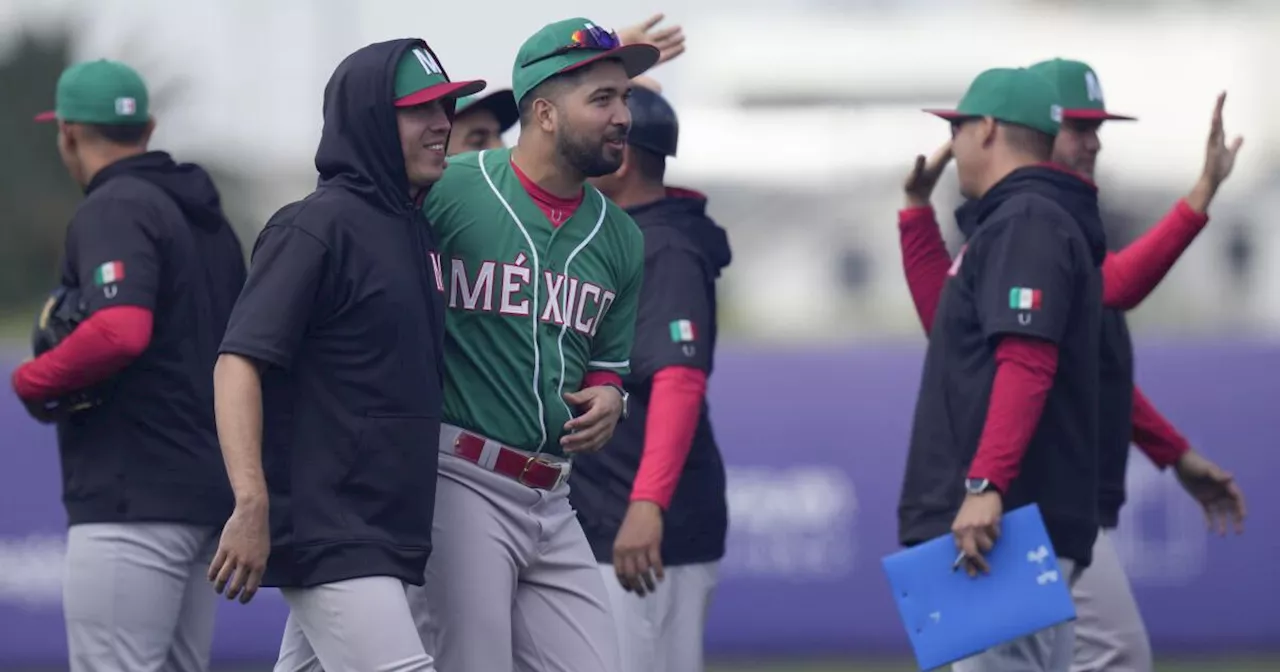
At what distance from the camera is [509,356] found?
5.21m

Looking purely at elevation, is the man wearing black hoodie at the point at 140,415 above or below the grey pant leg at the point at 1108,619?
above

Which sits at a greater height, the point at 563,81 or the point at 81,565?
the point at 563,81

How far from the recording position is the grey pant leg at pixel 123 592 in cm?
610

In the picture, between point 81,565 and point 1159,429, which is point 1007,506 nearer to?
point 1159,429

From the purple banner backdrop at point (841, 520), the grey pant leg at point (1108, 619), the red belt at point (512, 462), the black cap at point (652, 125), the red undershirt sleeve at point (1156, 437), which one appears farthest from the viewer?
the purple banner backdrop at point (841, 520)

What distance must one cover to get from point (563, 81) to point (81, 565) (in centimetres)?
212

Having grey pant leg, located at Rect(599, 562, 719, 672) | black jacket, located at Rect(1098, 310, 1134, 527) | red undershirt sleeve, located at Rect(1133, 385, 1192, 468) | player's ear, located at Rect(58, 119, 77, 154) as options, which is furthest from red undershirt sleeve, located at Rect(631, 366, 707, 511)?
player's ear, located at Rect(58, 119, 77, 154)

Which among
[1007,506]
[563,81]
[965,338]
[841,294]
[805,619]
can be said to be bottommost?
[841,294]

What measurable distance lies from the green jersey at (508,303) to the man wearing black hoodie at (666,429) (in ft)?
3.23

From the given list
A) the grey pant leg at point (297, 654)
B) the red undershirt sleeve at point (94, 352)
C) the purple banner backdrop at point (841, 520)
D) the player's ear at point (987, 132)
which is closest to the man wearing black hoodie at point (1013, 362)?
the player's ear at point (987, 132)

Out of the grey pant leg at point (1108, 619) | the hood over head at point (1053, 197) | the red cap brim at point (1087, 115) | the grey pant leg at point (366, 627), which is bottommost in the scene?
the grey pant leg at point (1108, 619)

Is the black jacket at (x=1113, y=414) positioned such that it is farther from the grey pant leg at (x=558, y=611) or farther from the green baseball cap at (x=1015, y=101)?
the grey pant leg at (x=558, y=611)

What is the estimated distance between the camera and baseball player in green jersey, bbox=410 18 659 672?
16.7ft

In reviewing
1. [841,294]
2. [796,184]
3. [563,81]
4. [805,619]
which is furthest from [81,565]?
[796,184]
